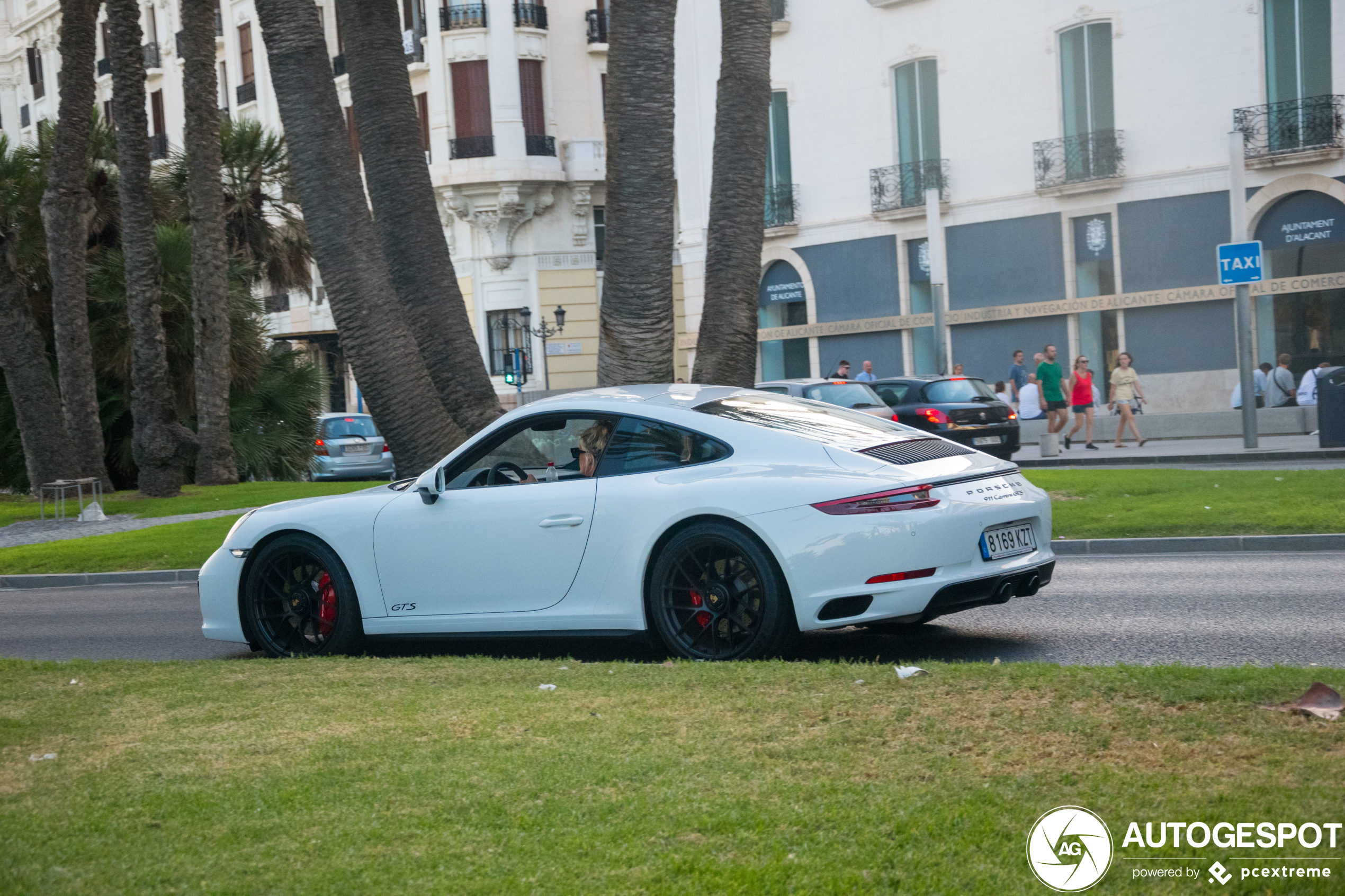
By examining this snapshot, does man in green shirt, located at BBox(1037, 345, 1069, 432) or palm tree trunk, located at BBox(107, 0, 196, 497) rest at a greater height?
palm tree trunk, located at BBox(107, 0, 196, 497)

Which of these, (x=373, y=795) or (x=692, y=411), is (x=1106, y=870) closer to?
(x=373, y=795)

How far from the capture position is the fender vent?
6.73m

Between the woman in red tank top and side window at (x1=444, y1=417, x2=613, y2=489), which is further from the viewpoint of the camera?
the woman in red tank top

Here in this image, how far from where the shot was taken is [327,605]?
7.96 meters

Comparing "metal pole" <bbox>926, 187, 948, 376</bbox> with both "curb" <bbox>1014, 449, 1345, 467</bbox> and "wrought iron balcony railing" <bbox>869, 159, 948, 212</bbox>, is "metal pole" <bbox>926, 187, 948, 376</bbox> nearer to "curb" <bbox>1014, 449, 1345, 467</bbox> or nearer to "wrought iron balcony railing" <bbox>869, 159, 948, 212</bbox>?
"wrought iron balcony railing" <bbox>869, 159, 948, 212</bbox>

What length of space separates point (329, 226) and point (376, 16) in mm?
2233

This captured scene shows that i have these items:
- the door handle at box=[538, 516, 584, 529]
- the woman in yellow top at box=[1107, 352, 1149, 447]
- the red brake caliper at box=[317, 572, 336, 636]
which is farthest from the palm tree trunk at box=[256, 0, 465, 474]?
the woman in yellow top at box=[1107, 352, 1149, 447]

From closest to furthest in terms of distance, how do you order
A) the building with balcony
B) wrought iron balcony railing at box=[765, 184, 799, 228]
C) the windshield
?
1. the windshield
2. the building with balcony
3. wrought iron balcony railing at box=[765, 184, 799, 228]

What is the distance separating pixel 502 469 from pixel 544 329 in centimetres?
3522

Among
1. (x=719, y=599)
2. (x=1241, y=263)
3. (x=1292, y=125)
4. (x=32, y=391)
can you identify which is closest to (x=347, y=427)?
(x=32, y=391)

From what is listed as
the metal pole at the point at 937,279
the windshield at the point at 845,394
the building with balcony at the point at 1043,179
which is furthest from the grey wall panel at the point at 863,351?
the windshield at the point at 845,394

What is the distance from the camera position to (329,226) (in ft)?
41.9

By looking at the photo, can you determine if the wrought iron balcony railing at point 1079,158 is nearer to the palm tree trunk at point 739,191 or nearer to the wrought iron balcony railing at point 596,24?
the wrought iron balcony railing at point 596,24

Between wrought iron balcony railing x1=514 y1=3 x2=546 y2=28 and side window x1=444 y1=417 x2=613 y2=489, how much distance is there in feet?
124
